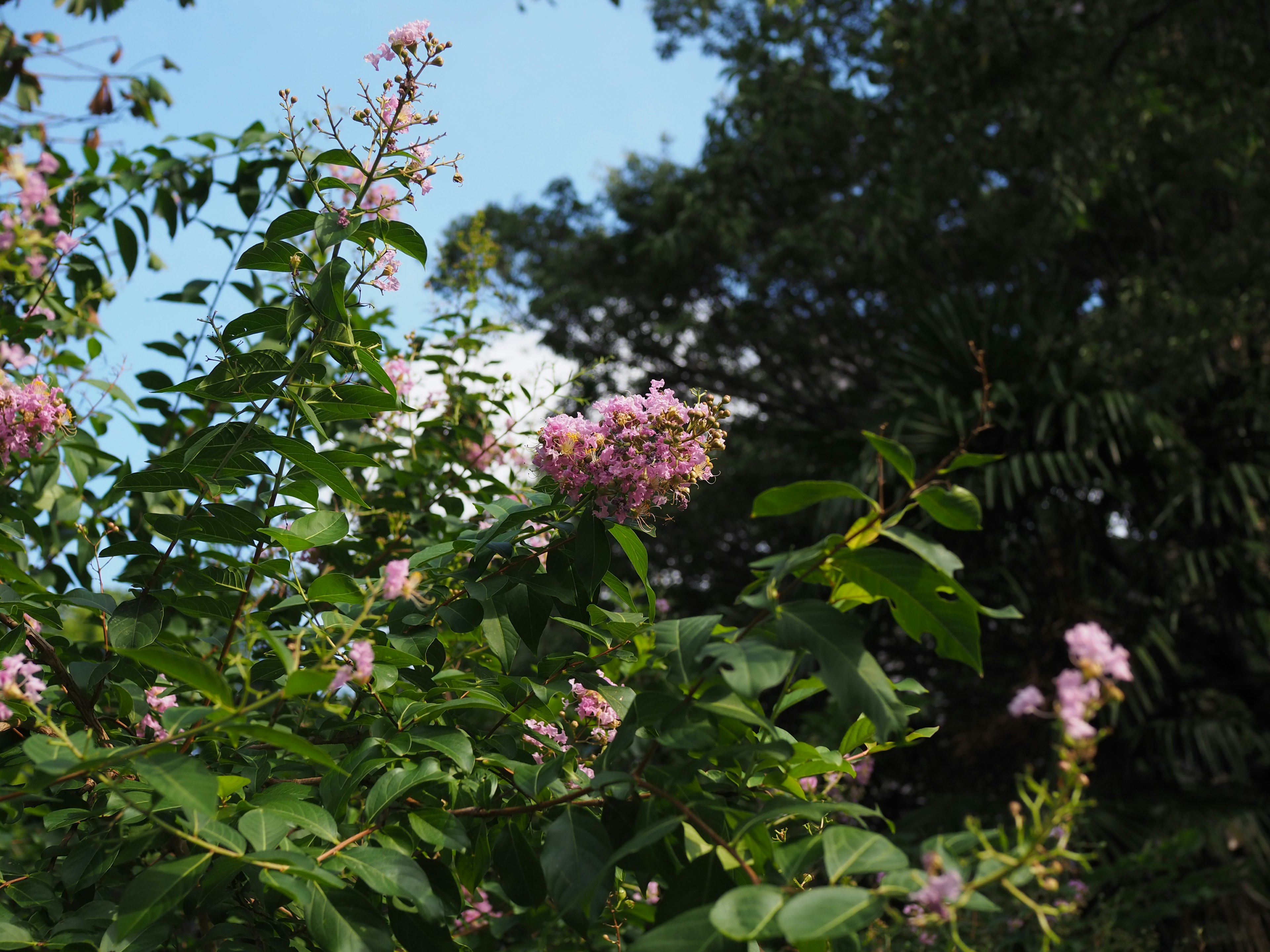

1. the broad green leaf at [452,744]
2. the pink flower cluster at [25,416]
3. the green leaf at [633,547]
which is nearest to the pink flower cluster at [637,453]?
the green leaf at [633,547]

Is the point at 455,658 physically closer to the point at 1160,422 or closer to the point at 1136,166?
the point at 1160,422

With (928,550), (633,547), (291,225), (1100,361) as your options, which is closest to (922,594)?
(928,550)

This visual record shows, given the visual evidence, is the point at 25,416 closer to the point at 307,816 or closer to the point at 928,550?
the point at 307,816

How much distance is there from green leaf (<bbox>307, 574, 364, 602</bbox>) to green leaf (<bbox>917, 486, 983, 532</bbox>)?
606 mm

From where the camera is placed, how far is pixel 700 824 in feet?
2.23

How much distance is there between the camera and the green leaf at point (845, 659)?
64 cm

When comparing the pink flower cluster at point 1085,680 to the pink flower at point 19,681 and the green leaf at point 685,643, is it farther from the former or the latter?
the pink flower at point 19,681

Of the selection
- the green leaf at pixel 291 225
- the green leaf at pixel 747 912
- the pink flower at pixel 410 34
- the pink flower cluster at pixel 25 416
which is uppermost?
the pink flower at pixel 410 34

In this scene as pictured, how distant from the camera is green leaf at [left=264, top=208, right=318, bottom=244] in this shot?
943 mm

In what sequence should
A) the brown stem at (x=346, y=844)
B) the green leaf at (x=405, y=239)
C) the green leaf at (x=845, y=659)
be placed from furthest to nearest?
the green leaf at (x=405, y=239) → the brown stem at (x=346, y=844) → the green leaf at (x=845, y=659)

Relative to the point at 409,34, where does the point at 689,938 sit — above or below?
below

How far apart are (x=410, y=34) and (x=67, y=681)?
0.82 m

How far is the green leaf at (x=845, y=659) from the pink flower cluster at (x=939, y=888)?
3.5 inches

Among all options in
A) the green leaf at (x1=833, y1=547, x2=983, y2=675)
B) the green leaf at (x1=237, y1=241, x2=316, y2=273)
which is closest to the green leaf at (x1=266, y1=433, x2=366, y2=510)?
the green leaf at (x1=237, y1=241, x2=316, y2=273)
